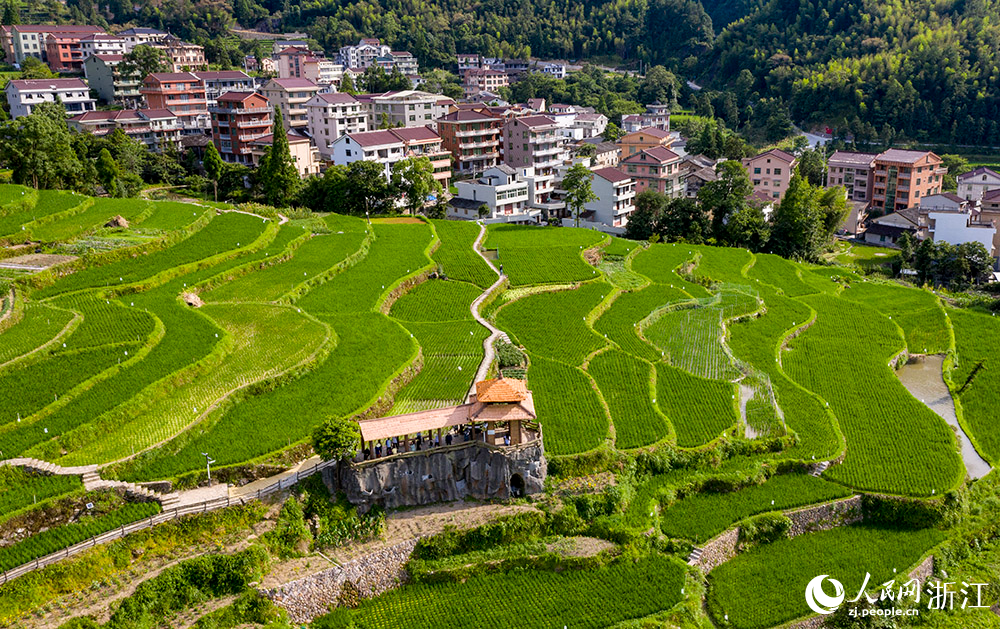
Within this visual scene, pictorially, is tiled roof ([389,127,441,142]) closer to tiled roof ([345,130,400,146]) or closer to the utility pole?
tiled roof ([345,130,400,146])

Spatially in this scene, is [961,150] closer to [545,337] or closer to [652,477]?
[545,337]

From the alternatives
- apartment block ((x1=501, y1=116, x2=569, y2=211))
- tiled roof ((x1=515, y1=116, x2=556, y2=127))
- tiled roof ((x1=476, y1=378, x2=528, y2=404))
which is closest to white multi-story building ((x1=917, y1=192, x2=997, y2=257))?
apartment block ((x1=501, y1=116, x2=569, y2=211))

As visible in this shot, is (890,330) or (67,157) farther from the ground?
(67,157)

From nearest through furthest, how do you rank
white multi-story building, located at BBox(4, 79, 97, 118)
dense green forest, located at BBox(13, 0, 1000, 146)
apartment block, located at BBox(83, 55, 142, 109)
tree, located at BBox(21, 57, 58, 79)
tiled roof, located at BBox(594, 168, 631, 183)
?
tiled roof, located at BBox(594, 168, 631, 183) → white multi-story building, located at BBox(4, 79, 97, 118) → tree, located at BBox(21, 57, 58, 79) → apartment block, located at BBox(83, 55, 142, 109) → dense green forest, located at BBox(13, 0, 1000, 146)

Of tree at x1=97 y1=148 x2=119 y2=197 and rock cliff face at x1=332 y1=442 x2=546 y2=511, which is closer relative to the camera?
rock cliff face at x1=332 y1=442 x2=546 y2=511

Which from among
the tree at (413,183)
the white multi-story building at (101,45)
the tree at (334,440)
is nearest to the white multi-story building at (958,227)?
the tree at (413,183)

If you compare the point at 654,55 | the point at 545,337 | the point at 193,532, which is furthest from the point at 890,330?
the point at 654,55
